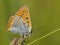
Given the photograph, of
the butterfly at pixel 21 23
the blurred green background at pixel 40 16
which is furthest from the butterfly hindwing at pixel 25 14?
the blurred green background at pixel 40 16

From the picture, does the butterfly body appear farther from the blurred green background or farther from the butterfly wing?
the blurred green background

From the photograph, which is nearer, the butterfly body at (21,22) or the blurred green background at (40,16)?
the butterfly body at (21,22)

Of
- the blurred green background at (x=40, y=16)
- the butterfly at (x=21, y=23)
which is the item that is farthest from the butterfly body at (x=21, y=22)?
the blurred green background at (x=40, y=16)

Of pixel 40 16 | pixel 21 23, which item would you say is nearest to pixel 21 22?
pixel 21 23

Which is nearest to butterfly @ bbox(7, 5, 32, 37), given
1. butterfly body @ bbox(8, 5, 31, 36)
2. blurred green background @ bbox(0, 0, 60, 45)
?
butterfly body @ bbox(8, 5, 31, 36)

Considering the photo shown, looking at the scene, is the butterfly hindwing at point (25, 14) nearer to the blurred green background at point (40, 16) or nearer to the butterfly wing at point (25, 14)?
the butterfly wing at point (25, 14)

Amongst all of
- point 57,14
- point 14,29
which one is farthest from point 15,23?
point 57,14

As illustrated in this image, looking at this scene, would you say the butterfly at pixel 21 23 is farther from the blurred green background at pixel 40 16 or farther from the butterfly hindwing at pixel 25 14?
the blurred green background at pixel 40 16
